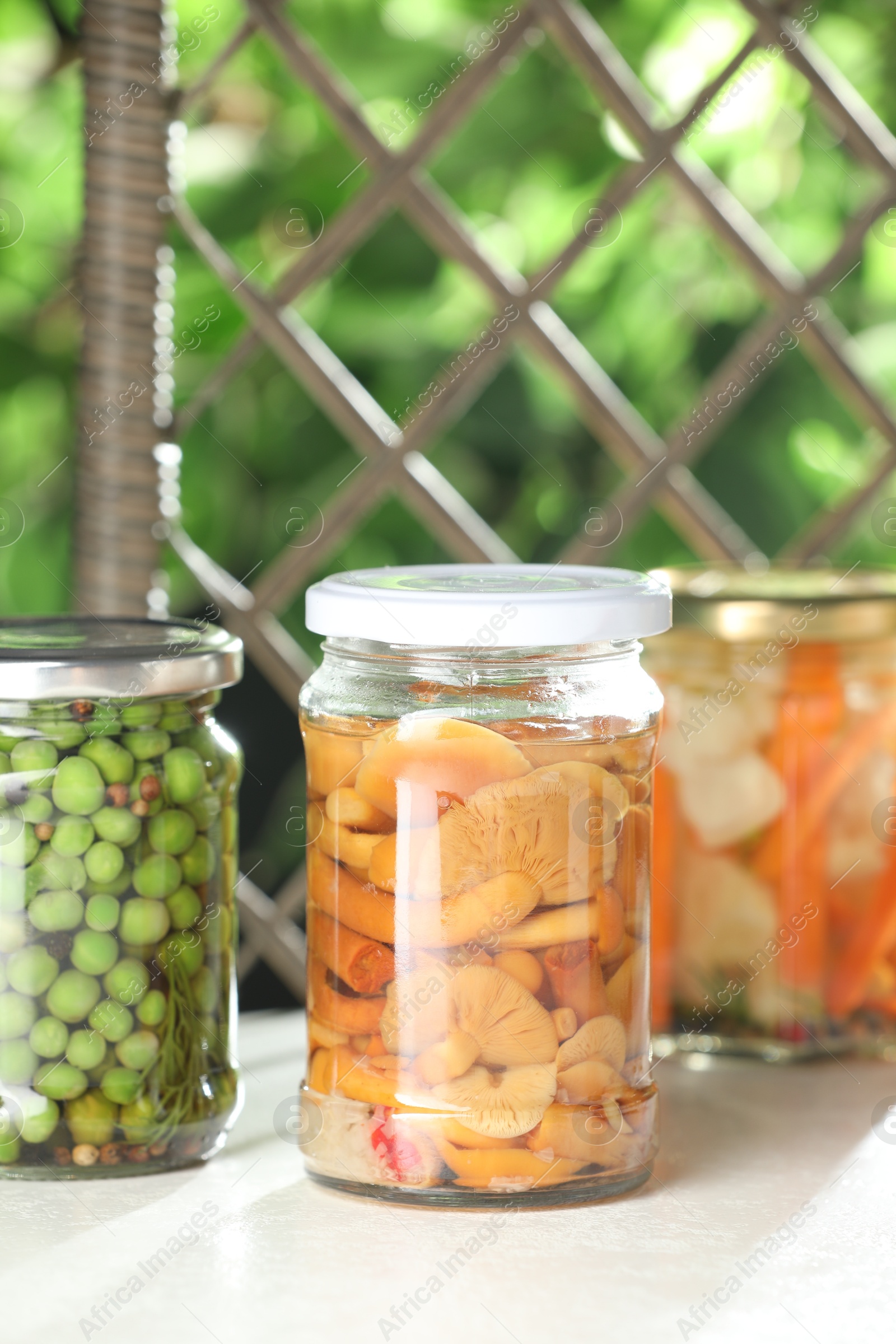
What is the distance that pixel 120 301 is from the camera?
72 centimetres

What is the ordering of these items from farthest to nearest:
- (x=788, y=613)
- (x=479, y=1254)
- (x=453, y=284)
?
1. (x=453, y=284)
2. (x=788, y=613)
3. (x=479, y=1254)

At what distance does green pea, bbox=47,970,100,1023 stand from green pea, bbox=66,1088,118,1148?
3 cm

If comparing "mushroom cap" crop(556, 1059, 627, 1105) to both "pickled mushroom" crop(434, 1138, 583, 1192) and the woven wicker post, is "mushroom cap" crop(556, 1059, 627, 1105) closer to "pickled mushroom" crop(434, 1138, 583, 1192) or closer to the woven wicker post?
"pickled mushroom" crop(434, 1138, 583, 1192)

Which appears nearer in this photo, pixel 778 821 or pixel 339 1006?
pixel 339 1006

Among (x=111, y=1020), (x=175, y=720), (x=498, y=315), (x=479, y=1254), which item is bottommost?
(x=479, y=1254)

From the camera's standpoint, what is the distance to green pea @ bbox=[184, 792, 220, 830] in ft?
1.88

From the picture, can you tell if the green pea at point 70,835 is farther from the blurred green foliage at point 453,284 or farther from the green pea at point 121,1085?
the blurred green foliage at point 453,284

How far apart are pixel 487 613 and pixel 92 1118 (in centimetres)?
26

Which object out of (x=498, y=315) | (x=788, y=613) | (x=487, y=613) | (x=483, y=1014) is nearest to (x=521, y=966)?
(x=483, y=1014)

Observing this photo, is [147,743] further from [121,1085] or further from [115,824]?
[121,1085]

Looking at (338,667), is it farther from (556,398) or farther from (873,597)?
(556,398)

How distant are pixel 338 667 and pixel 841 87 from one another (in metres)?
0.45

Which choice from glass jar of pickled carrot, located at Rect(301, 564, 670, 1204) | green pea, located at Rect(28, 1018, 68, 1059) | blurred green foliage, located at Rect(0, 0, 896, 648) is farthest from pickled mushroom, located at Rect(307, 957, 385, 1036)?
blurred green foliage, located at Rect(0, 0, 896, 648)

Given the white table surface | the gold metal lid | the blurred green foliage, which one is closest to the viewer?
the white table surface
